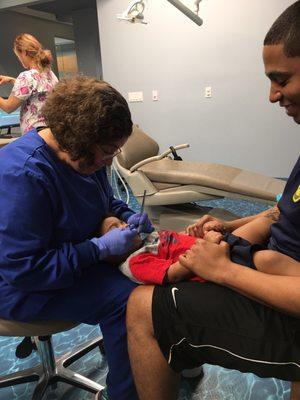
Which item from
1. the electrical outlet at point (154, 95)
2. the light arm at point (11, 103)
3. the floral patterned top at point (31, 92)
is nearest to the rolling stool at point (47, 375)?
the floral patterned top at point (31, 92)

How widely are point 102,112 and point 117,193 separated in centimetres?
272

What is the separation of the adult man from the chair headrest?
1447 millimetres

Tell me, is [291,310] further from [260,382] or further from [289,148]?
[289,148]

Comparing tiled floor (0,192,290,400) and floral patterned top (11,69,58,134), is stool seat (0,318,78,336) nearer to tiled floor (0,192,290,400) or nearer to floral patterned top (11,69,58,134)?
tiled floor (0,192,290,400)

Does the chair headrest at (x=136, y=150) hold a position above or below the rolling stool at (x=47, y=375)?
above

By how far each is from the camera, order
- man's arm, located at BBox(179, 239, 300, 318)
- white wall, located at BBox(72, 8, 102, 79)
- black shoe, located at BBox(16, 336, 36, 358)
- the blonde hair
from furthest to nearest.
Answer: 1. white wall, located at BBox(72, 8, 102, 79)
2. the blonde hair
3. black shoe, located at BBox(16, 336, 36, 358)
4. man's arm, located at BBox(179, 239, 300, 318)

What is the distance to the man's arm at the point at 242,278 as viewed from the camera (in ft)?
2.54

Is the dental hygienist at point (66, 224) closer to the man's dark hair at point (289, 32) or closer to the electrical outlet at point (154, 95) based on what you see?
the man's dark hair at point (289, 32)

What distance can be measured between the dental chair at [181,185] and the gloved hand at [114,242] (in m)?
1.07

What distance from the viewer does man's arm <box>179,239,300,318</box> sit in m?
0.77

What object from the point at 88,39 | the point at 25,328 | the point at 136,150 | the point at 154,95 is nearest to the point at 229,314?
the point at 25,328

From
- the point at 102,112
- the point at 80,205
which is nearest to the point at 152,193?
→ the point at 80,205

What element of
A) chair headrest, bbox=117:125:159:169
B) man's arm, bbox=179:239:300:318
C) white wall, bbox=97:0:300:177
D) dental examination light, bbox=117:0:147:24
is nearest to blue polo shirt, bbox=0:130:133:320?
man's arm, bbox=179:239:300:318

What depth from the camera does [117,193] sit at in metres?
3.64
